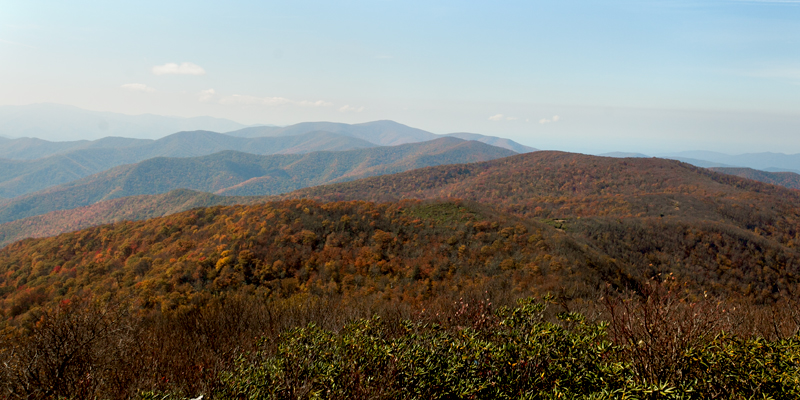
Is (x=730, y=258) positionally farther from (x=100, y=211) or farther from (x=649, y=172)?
(x=100, y=211)

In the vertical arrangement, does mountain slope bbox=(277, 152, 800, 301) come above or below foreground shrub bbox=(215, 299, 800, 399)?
below

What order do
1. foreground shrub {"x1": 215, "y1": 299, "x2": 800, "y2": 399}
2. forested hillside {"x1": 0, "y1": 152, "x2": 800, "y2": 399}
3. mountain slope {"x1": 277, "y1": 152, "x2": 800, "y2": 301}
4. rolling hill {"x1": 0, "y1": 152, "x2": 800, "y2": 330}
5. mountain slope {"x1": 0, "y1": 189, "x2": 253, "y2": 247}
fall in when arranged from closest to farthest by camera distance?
1. foreground shrub {"x1": 215, "y1": 299, "x2": 800, "y2": 399}
2. forested hillside {"x1": 0, "y1": 152, "x2": 800, "y2": 399}
3. rolling hill {"x1": 0, "y1": 152, "x2": 800, "y2": 330}
4. mountain slope {"x1": 277, "y1": 152, "x2": 800, "y2": 301}
5. mountain slope {"x1": 0, "y1": 189, "x2": 253, "y2": 247}

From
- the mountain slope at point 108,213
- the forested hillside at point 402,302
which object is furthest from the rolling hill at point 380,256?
the mountain slope at point 108,213

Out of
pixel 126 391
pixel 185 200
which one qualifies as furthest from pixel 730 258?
pixel 185 200

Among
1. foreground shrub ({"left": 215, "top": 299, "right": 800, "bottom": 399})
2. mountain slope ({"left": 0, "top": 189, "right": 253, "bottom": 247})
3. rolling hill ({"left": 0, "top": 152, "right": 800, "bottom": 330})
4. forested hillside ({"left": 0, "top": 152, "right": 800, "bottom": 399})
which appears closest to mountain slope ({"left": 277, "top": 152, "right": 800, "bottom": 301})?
rolling hill ({"left": 0, "top": 152, "right": 800, "bottom": 330})

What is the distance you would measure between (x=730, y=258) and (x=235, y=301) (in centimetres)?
6239

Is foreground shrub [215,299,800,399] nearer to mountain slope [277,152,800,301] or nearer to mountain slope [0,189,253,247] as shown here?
mountain slope [277,152,800,301]

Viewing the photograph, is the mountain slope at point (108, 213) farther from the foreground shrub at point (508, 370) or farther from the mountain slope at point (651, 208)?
the foreground shrub at point (508, 370)

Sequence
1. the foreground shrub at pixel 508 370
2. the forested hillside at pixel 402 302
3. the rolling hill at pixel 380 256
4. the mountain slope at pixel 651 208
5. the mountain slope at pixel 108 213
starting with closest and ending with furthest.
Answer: the foreground shrub at pixel 508 370 → the forested hillside at pixel 402 302 → the rolling hill at pixel 380 256 → the mountain slope at pixel 651 208 → the mountain slope at pixel 108 213

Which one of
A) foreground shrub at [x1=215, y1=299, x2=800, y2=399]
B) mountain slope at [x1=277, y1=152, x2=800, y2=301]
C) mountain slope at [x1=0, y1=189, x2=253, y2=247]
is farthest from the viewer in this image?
mountain slope at [x1=0, y1=189, x2=253, y2=247]

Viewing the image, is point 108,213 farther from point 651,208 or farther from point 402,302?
point 651,208

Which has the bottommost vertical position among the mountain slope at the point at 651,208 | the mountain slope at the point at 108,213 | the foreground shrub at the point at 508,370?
the mountain slope at the point at 108,213

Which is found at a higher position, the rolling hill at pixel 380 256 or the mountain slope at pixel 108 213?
the rolling hill at pixel 380 256

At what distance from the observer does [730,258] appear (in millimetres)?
44688
